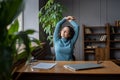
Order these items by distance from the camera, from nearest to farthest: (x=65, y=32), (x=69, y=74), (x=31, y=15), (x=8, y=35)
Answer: (x=8, y=35)
(x=69, y=74)
(x=65, y=32)
(x=31, y=15)

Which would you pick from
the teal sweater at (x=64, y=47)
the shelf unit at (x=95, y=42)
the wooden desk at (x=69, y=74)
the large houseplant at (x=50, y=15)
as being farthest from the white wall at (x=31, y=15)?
the wooden desk at (x=69, y=74)

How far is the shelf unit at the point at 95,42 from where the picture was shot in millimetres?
6582

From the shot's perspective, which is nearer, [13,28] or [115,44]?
[13,28]

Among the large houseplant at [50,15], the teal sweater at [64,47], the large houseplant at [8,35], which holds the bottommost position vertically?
the teal sweater at [64,47]

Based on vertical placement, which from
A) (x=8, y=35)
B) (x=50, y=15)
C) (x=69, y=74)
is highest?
(x=50, y=15)

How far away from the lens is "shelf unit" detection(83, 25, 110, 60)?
6.58 meters

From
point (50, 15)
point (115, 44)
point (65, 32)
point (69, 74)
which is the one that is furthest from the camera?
point (115, 44)

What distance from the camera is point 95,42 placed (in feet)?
22.4

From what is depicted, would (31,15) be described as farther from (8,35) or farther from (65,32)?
(8,35)

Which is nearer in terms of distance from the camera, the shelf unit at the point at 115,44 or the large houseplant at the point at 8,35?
the large houseplant at the point at 8,35

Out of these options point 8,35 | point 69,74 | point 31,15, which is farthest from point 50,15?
point 8,35

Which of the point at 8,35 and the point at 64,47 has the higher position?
the point at 8,35

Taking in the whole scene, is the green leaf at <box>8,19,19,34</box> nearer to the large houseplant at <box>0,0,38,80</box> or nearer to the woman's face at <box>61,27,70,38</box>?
the large houseplant at <box>0,0,38,80</box>

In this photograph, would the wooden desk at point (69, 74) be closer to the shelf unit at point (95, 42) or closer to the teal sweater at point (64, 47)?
the teal sweater at point (64, 47)
